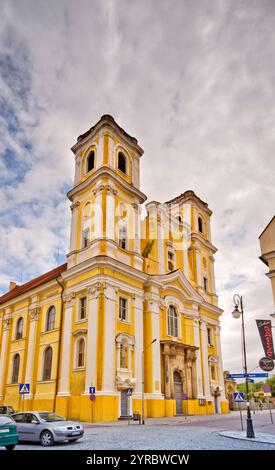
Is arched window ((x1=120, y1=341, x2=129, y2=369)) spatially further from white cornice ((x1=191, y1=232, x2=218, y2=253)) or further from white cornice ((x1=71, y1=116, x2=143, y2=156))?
white cornice ((x1=71, y1=116, x2=143, y2=156))

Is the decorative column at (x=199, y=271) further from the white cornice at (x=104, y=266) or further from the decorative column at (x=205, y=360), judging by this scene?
the white cornice at (x=104, y=266)

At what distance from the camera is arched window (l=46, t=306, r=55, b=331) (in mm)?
35856

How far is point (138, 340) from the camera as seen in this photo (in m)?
32.2

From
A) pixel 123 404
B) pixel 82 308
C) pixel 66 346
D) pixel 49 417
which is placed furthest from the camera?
pixel 82 308

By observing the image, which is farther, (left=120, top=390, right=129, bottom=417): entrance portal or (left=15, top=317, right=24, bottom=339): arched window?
(left=15, top=317, right=24, bottom=339): arched window

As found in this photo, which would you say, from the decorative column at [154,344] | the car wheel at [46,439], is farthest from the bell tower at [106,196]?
the car wheel at [46,439]

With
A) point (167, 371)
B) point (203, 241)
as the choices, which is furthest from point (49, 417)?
point (203, 241)

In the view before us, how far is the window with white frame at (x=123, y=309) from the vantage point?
105 feet

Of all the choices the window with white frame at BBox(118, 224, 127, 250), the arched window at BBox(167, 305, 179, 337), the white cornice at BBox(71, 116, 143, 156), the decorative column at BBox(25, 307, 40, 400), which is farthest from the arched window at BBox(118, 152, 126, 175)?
the decorative column at BBox(25, 307, 40, 400)

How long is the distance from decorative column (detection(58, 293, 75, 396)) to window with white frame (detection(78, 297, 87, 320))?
30.3 inches

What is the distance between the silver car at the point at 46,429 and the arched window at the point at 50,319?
1944 cm

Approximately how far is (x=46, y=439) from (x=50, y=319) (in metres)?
21.6

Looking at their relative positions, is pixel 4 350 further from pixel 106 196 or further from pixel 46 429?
pixel 46 429
